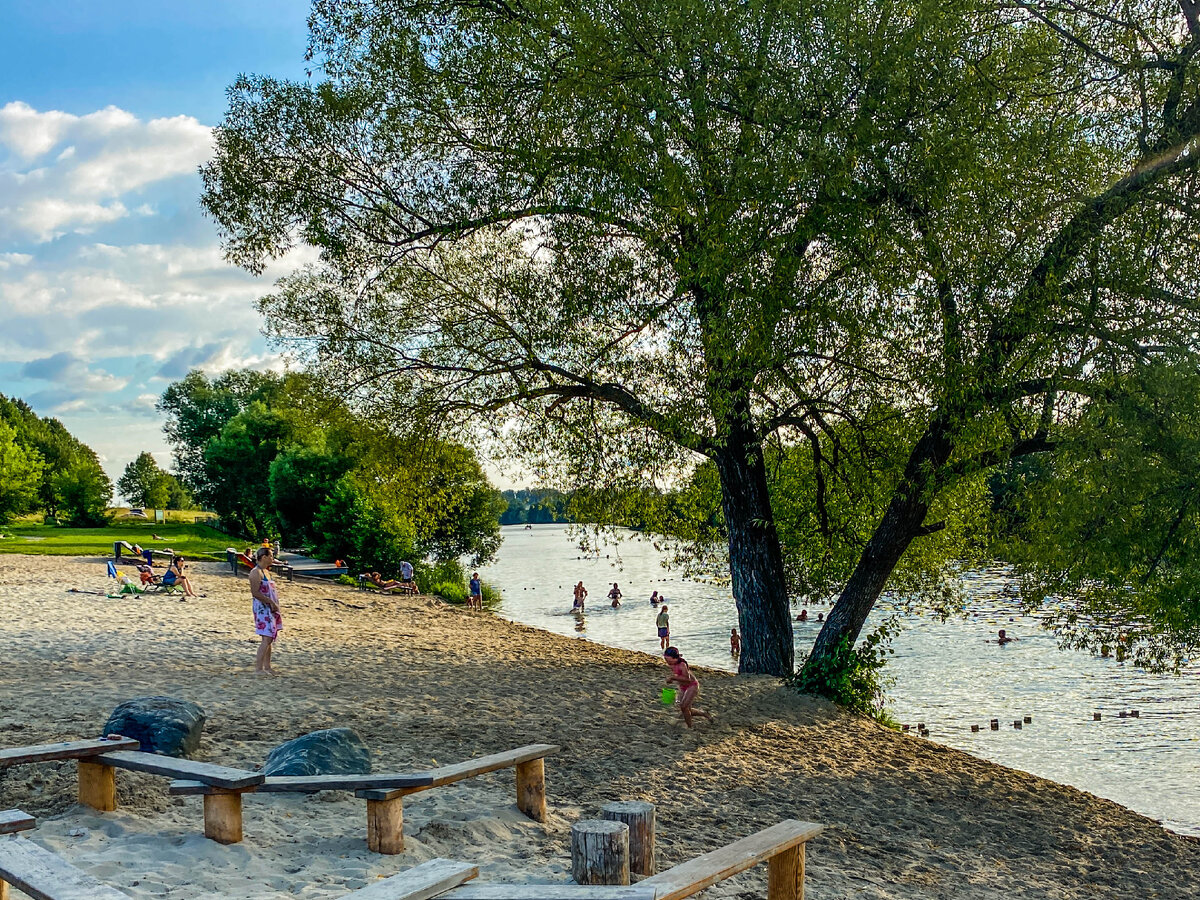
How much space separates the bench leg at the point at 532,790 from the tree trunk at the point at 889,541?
796 centimetres

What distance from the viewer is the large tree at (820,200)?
12.2m

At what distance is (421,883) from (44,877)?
185 cm

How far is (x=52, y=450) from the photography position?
9912 cm

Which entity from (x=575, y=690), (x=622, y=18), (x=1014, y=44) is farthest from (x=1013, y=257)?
(x=575, y=690)

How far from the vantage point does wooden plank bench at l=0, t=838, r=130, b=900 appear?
4602mm

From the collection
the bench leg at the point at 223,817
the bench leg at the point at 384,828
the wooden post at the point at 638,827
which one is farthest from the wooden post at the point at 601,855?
the bench leg at the point at 223,817

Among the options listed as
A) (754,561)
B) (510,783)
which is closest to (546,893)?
(510,783)

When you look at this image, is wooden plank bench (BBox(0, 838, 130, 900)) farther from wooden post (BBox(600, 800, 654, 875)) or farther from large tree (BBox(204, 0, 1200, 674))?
large tree (BBox(204, 0, 1200, 674))

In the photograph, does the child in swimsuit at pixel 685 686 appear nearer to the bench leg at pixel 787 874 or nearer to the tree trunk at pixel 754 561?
the tree trunk at pixel 754 561

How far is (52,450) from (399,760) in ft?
340

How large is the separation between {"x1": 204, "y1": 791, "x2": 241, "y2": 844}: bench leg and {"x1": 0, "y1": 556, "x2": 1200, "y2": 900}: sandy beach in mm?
77

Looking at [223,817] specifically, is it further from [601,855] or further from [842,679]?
[842,679]

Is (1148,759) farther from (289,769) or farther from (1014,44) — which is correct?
(289,769)

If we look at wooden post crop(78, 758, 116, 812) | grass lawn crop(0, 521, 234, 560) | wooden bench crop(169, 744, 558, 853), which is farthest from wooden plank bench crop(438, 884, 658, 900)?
grass lawn crop(0, 521, 234, 560)
